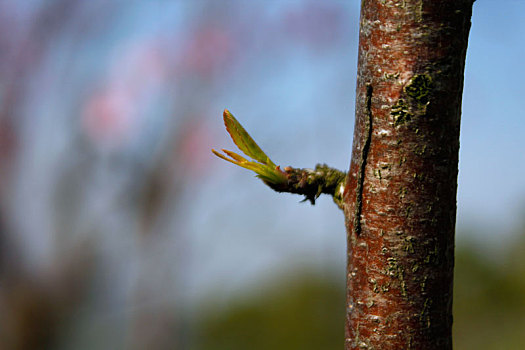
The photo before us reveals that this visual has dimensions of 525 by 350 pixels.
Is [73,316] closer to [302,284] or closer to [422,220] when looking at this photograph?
[302,284]

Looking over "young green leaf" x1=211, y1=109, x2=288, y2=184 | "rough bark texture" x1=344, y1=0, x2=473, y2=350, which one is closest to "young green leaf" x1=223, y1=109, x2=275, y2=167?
"young green leaf" x1=211, y1=109, x2=288, y2=184

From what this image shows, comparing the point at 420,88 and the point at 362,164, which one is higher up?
the point at 420,88

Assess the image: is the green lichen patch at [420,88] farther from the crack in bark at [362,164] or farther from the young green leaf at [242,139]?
the young green leaf at [242,139]

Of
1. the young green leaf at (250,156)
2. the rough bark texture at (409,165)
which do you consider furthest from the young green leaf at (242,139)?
the rough bark texture at (409,165)

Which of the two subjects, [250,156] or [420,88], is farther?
[250,156]

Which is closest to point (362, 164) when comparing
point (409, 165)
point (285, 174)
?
point (409, 165)

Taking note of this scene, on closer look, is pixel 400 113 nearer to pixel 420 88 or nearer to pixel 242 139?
pixel 420 88

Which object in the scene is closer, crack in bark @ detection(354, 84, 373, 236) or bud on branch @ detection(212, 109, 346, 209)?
crack in bark @ detection(354, 84, 373, 236)

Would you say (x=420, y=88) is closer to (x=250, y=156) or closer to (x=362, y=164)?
(x=362, y=164)

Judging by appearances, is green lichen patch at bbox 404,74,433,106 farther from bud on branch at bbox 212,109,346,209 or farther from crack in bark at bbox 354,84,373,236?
bud on branch at bbox 212,109,346,209
